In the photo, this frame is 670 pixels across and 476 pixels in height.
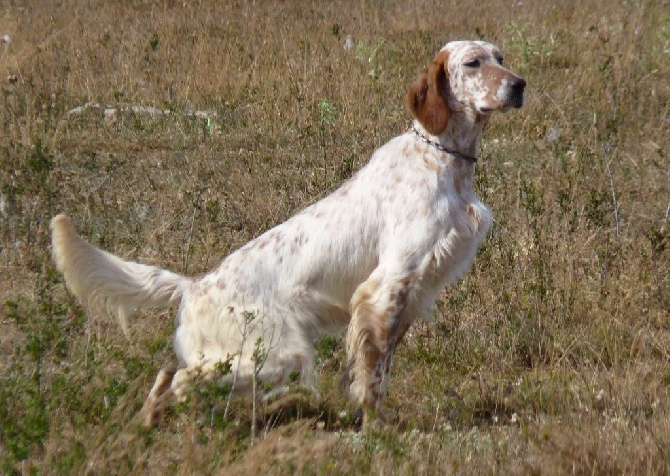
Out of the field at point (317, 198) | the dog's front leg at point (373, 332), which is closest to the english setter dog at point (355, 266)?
the dog's front leg at point (373, 332)

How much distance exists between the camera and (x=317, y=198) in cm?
610

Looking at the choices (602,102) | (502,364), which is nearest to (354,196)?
(502,364)

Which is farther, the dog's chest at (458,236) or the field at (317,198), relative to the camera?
the dog's chest at (458,236)

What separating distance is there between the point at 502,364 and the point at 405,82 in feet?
15.4

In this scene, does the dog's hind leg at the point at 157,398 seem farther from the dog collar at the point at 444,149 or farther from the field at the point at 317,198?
the dog collar at the point at 444,149

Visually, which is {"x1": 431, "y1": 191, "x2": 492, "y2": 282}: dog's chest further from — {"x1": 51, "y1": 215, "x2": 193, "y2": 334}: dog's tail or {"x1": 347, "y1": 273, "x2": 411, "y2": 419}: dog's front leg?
{"x1": 51, "y1": 215, "x2": 193, "y2": 334}: dog's tail

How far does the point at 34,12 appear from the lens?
12242 mm

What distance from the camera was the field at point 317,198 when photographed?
3.40 m

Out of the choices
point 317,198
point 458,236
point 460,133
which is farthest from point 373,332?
point 317,198

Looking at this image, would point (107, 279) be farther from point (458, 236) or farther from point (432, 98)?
point (432, 98)

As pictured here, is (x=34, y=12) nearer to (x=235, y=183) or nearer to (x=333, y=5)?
(x=333, y=5)

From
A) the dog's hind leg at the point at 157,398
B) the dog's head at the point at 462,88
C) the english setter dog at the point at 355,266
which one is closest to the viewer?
the dog's hind leg at the point at 157,398

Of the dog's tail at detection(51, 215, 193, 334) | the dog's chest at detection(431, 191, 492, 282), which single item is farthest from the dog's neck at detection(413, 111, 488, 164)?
the dog's tail at detection(51, 215, 193, 334)

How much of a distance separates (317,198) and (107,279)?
222 centimetres
